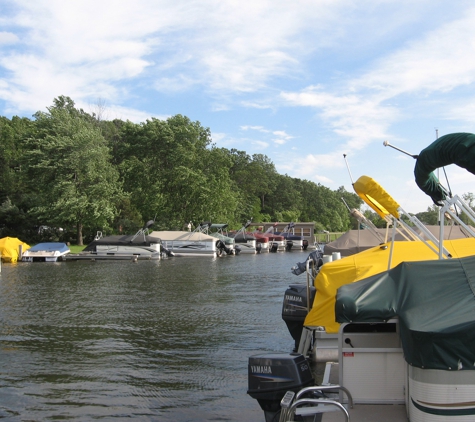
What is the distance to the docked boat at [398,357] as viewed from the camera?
17.2 feet

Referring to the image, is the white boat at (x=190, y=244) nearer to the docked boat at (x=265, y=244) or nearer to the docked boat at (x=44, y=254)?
the docked boat at (x=44, y=254)

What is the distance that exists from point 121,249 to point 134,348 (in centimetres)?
3264

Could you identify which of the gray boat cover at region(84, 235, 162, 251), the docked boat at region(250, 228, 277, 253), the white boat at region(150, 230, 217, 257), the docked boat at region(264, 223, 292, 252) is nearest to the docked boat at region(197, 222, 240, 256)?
the white boat at region(150, 230, 217, 257)

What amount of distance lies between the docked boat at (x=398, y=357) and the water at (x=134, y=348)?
7.99 feet

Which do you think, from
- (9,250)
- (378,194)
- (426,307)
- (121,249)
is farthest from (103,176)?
(426,307)

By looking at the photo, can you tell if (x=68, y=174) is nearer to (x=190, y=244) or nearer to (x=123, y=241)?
(x=123, y=241)

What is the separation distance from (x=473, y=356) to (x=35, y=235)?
57668 mm

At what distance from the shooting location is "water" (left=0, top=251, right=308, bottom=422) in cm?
964

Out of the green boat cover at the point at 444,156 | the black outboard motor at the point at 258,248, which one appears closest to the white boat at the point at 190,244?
the black outboard motor at the point at 258,248

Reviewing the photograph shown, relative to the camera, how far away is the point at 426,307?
5.84m

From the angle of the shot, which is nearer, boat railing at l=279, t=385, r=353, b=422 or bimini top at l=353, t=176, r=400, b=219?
boat railing at l=279, t=385, r=353, b=422

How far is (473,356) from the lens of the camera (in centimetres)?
518

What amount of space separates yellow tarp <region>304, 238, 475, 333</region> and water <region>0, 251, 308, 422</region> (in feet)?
6.24

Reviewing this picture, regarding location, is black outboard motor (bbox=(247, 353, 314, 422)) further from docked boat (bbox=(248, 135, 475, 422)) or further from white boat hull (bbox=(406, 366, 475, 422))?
white boat hull (bbox=(406, 366, 475, 422))
